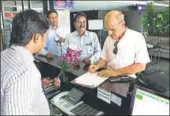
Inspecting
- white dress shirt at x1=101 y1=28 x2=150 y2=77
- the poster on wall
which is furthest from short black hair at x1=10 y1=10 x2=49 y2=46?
the poster on wall

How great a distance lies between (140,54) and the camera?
170 centimetres

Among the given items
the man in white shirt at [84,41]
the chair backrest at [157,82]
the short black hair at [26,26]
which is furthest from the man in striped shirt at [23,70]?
the man in white shirt at [84,41]

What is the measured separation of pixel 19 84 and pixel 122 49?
3.65 ft

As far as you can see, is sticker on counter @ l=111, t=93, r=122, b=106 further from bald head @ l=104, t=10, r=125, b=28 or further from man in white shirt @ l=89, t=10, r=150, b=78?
bald head @ l=104, t=10, r=125, b=28

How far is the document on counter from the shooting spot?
4.47 feet

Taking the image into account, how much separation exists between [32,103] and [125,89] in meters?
0.57

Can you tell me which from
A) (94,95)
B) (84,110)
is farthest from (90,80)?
(84,110)

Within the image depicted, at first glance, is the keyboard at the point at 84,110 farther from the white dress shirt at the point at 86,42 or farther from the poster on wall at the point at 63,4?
the poster on wall at the point at 63,4

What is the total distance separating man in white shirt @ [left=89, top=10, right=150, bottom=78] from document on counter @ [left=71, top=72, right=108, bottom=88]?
5cm

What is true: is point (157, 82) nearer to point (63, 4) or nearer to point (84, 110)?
point (84, 110)

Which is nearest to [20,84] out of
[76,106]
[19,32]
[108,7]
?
[19,32]

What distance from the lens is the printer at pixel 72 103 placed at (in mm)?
1309

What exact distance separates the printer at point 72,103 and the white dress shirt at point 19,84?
0.40 meters

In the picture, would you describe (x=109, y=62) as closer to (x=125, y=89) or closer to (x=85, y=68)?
(x=85, y=68)
